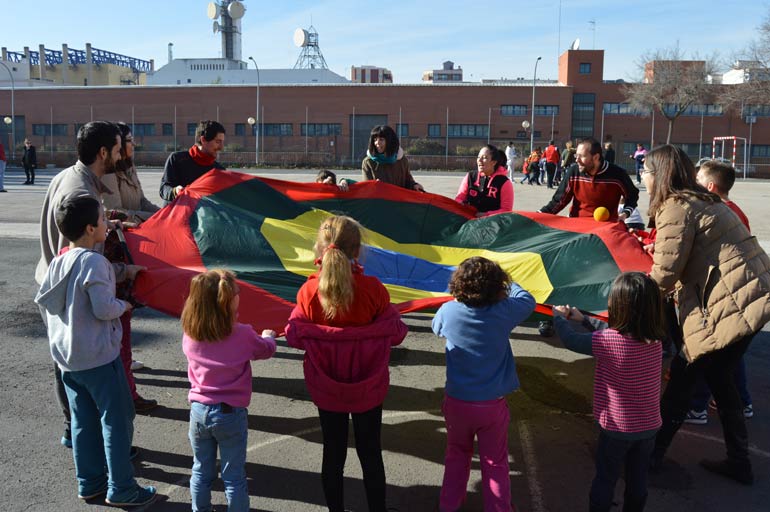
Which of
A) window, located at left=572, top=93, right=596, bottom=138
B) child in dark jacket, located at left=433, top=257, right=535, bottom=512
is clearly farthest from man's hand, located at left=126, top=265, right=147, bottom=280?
window, located at left=572, top=93, right=596, bottom=138

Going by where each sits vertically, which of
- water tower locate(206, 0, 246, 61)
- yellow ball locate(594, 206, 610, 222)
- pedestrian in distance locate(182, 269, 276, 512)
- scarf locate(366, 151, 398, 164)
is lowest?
pedestrian in distance locate(182, 269, 276, 512)

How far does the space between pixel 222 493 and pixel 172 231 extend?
2.13 meters

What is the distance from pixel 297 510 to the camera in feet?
11.8

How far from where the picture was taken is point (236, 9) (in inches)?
2945

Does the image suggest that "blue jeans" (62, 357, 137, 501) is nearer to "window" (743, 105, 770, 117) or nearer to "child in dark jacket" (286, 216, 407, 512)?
"child in dark jacket" (286, 216, 407, 512)

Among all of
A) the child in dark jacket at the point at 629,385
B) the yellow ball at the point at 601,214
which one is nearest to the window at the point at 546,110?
the yellow ball at the point at 601,214

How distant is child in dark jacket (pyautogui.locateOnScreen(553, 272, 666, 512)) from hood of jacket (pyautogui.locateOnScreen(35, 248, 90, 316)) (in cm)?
267

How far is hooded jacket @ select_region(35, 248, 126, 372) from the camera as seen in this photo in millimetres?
3283

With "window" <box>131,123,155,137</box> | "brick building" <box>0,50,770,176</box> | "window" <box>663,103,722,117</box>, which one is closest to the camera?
"window" <box>663,103,722,117</box>

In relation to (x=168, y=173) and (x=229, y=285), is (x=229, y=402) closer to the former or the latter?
(x=229, y=285)

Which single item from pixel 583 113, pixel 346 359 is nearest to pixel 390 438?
pixel 346 359

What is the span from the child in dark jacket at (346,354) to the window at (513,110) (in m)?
53.0

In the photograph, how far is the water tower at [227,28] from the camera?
3078 inches

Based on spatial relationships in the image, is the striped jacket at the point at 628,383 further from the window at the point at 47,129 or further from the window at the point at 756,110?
the window at the point at 47,129
